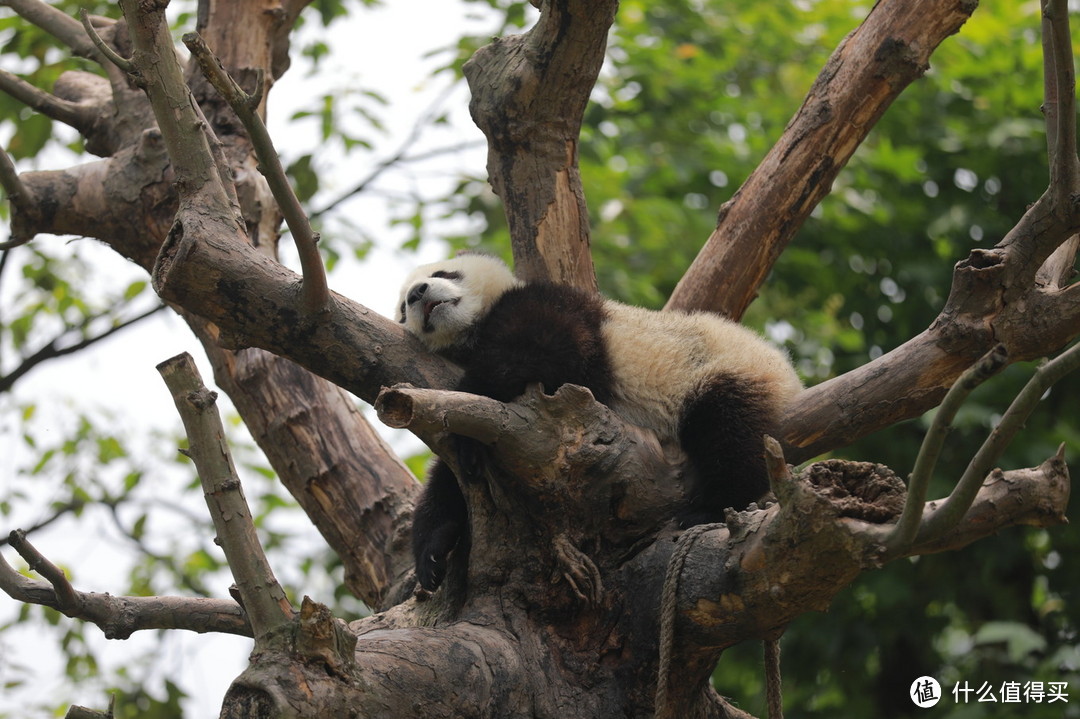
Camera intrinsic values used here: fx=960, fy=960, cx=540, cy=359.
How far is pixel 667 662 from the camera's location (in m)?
3.06

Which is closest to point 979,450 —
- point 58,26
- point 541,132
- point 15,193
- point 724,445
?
point 724,445

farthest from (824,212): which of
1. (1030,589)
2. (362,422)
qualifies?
(362,422)

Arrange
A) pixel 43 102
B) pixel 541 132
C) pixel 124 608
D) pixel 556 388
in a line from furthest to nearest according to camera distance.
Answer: pixel 43 102 → pixel 541 132 → pixel 556 388 → pixel 124 608

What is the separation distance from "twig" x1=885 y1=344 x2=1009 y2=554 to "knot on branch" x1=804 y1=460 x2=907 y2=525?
31 centimetres

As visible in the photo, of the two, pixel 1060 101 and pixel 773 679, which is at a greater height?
pixel 1060 101

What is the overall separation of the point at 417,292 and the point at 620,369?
103 centimetres

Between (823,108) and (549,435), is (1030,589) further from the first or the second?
(549,435)

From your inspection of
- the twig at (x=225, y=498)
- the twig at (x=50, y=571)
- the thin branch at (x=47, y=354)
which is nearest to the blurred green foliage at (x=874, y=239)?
the thin branch at (x=47, y=354)

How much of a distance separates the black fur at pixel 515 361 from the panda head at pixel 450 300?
89mm

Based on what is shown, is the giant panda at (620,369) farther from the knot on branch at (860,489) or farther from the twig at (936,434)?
the twig at (936,434)

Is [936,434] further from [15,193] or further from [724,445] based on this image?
[15,193]

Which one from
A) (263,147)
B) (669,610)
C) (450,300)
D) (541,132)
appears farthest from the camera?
(541,132)

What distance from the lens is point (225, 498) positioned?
8.59ft

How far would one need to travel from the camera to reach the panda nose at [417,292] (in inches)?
176
